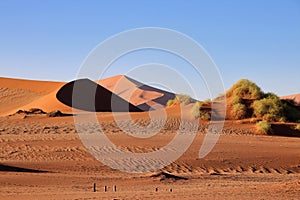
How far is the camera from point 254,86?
3222cm

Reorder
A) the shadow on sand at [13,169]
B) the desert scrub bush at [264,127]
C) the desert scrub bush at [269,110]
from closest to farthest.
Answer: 1. the shadow on sand at [13,169]
2. the desert scrub bush at [264,127]
3. the desert scrub bush at [269,110]

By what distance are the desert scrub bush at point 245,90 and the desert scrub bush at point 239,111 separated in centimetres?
271

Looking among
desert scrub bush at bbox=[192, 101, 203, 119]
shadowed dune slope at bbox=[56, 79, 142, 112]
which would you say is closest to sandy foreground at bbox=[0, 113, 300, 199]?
desert scrub bush at bbox=[192, 101, 203, 119]

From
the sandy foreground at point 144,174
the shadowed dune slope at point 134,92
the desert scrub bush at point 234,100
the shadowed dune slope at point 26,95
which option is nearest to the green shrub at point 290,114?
the desert scrub bush at point 234,100

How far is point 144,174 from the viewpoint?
16344 mm

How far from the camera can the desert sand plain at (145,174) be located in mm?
12227

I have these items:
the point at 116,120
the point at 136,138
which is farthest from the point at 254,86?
the point at 136,138

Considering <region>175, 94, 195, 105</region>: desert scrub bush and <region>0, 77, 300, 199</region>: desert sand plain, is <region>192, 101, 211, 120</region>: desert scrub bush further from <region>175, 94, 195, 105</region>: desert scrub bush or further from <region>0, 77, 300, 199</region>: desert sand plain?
<region>175, 94, 195, 105</region>: desert scrub bush

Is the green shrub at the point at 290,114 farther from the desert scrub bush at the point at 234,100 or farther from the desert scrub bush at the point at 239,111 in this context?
the desert scrub bush at the point at 234,100

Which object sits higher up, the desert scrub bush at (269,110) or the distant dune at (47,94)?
the distant dune at (47,94)

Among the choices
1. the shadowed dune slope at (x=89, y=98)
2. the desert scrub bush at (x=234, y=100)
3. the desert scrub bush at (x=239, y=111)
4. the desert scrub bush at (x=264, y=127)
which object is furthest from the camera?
the shadowed dune slope at (x=89, y=98)

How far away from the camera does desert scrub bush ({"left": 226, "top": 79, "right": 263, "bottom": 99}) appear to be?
1240 inches

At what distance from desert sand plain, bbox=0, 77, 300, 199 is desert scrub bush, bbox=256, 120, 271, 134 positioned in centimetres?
45

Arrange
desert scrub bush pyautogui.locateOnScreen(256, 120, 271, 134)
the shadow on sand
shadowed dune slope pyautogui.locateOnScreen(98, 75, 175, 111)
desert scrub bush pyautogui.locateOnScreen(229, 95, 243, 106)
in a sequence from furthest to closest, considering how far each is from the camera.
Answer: shadowed dune slope pyautogui.locateOnScreen(98, 75, 175, 111)
desert scrub bush pyautogui.locateOnScreen(229, 95, 243, 106)
desert scrub bush pyautogui.locateOnScreen(256, 120, 271, 134)
the shadow on sand
